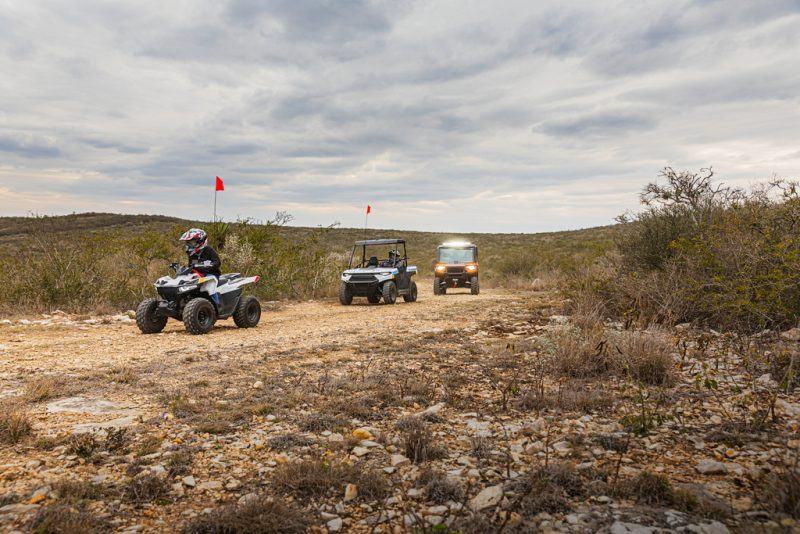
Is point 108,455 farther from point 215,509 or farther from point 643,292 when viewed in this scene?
point 643,292

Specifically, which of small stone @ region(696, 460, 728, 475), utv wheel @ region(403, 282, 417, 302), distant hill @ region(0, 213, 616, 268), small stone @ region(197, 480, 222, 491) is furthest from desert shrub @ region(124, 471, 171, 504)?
distant hill @ region(0, 213, 616, 268)

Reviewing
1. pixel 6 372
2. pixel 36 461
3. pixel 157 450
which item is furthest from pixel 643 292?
pixel 6 372

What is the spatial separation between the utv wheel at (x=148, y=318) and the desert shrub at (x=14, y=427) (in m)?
5.24

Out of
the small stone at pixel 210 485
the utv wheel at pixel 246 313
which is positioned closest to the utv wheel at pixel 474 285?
the utv wheel at pixel 246 313

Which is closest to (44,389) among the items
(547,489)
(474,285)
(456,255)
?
(547,489)

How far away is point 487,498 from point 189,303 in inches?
300

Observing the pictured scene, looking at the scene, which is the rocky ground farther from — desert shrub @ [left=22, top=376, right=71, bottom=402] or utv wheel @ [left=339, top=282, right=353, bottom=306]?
utv wheel @ [left=339, top=282, right=353, bottom=306]

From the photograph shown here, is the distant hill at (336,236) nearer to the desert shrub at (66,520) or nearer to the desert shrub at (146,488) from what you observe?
the desert shrub at (146,488)

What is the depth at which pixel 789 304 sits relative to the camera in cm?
656

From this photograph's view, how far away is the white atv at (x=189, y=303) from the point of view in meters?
9.09

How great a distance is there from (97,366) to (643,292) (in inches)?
333

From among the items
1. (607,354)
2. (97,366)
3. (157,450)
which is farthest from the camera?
(97,366)

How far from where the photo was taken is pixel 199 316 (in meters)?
9.20

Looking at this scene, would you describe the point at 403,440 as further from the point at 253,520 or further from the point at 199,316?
the point at 199,316
